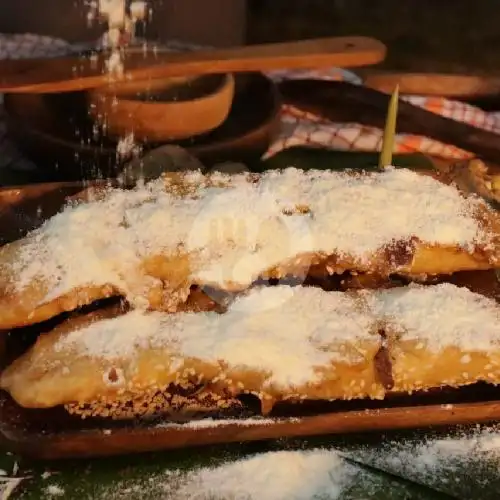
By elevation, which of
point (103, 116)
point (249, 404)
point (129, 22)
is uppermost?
point (129, 22)

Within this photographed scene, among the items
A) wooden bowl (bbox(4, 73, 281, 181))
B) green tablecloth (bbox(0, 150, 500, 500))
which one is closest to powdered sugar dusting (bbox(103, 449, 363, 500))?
green tablecloth (bbox(0, 150, 500, 500))

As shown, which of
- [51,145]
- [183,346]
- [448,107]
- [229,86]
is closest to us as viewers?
[183,346]

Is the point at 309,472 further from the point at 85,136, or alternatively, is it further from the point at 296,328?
the point at 85,136

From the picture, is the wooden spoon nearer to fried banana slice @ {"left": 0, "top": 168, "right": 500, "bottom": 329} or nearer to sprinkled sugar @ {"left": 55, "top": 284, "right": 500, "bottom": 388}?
fried banana slice @ {"left": 0, "top": 168, "right": 500, "bottom": 329}

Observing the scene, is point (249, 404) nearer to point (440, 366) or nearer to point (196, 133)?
point (440, 366)

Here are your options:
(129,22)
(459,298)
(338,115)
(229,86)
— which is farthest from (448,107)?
(459,298)
